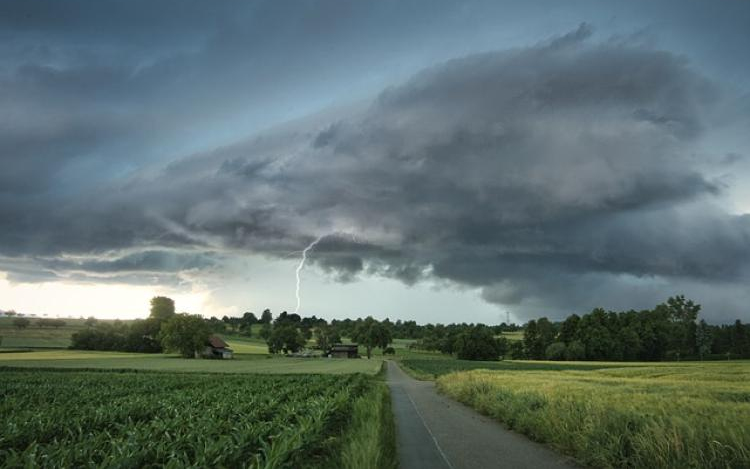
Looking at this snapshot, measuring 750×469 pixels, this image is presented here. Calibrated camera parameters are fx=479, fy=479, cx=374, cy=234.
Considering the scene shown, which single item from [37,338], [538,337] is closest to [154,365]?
[37,338]

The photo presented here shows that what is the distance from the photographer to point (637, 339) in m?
124

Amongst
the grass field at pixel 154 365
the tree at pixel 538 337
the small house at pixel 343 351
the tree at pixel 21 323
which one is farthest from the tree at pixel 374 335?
the tree at pixel 21 323

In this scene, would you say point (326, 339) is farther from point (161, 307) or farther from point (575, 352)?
point (575, 352)

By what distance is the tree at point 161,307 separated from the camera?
145m

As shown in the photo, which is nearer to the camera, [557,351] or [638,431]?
[638,431]

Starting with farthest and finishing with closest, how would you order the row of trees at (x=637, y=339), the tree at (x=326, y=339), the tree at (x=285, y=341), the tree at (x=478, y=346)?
the tree at (x=326, y=339) → the tree at (x=285, y=341) → the tree at (x=478, y=346) → the row of trees at (x=637, y=339)

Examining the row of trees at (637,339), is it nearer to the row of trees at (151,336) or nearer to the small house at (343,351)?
the small house at (343,351)

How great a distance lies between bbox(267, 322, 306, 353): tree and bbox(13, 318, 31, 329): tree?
275 feet

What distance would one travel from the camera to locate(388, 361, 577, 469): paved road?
11.8 m

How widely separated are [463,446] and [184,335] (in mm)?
104775

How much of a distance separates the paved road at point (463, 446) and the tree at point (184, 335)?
316 ft

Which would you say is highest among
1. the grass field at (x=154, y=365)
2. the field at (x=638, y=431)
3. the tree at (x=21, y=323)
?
the field at (x=638, y=431)

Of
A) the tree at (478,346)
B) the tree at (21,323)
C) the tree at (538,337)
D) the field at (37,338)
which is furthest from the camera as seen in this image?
the tree at (21,323)

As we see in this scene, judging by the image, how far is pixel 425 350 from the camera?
19862cm
